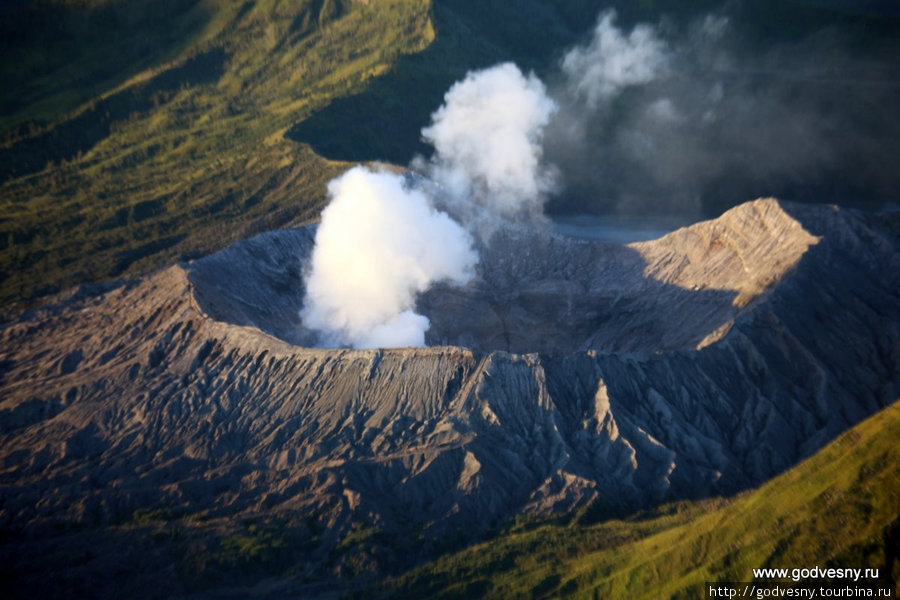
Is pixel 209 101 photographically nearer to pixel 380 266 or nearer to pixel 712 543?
pixel 380 266

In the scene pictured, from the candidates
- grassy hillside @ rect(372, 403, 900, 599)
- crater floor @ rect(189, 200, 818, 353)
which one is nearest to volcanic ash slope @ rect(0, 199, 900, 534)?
crater floor @ rect(189, 200, 818, 353)

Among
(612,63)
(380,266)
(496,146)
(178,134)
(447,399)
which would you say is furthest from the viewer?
(612,63)

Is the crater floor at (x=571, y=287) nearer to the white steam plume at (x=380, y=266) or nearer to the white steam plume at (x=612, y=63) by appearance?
the white steam plume at (x=380, y=266)

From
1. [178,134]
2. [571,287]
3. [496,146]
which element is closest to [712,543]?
[571,287]

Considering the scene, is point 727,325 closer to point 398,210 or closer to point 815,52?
point 398,210

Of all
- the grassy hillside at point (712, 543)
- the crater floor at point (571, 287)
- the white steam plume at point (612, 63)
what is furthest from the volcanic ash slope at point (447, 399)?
the white steam plume at point (612, 63)

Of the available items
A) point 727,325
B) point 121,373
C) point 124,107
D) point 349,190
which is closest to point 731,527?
point 727,325
